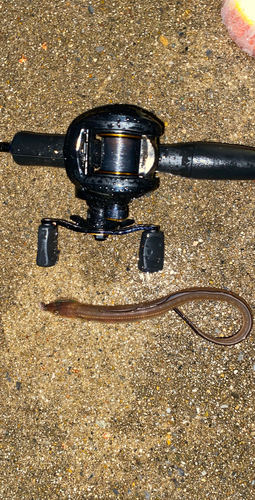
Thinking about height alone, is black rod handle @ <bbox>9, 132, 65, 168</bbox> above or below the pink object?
below

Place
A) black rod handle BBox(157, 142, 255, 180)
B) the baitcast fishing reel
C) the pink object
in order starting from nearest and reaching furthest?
the baitcast fishing reel
black rod handle BBox(157, 142, 255, 180)
the pink object

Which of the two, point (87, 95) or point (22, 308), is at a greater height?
point (87, 95)

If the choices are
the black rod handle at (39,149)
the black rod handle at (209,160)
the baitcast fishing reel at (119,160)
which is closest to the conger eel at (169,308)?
the baitcast fishing reel at (119,160)

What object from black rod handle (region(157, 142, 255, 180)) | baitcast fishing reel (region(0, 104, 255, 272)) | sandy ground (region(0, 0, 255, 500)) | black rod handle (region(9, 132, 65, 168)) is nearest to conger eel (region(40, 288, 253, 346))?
sandy ground (region(0, 0, 255, 500))

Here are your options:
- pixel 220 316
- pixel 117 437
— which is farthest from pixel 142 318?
pixel 117 437

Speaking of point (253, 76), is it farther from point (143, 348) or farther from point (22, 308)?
point (22, 308)

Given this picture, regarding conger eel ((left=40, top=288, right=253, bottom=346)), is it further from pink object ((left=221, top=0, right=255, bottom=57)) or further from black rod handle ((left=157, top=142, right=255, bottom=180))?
pink object ((left=221, top=0, right=255, bottom=57))

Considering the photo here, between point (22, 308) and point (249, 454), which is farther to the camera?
point (22, 308)

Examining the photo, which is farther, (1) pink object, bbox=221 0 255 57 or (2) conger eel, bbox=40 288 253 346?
(2) conger eel, bbox=40 288 253 346

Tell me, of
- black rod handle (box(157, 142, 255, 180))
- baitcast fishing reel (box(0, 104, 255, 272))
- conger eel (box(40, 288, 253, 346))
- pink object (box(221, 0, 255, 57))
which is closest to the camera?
baitcast fishing reel (box(0, 104, 255, 272))
